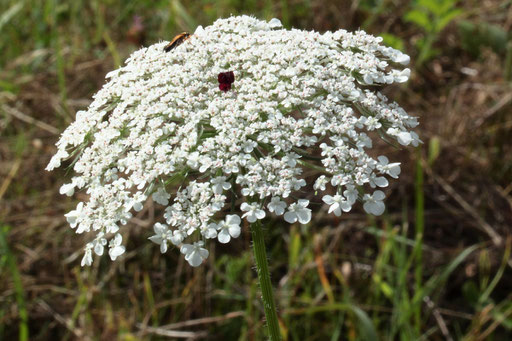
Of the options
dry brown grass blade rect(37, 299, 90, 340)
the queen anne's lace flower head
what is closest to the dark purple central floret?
the queen anne's lace flower head

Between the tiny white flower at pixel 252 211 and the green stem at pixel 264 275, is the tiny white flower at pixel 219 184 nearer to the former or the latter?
the tiny white flower at pixel 252 211

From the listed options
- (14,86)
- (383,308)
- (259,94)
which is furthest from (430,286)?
(14,86)

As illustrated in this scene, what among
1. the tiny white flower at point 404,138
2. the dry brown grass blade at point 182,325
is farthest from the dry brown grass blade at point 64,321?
the tiny white flower at point 404,138

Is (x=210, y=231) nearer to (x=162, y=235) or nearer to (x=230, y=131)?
(x=162, y=235)

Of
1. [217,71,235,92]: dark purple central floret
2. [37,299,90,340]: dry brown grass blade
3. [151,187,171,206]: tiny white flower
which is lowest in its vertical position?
[37,299,90,340]: dry brown grass blade

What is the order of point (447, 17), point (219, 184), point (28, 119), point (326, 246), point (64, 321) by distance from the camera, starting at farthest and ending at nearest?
point (28, 119) < point (447, 17) < point (326, 246) < point (64, 321) < point (219, 184)

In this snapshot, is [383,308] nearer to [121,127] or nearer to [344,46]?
[344,46]

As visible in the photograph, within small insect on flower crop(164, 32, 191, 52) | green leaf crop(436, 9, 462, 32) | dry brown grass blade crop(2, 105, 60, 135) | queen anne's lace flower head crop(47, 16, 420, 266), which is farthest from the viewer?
dry brown grass blade crop(2, 105, 60, 135)

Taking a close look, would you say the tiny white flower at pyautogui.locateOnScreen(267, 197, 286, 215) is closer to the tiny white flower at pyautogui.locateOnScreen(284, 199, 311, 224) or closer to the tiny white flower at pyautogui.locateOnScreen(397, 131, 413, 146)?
the tiny white flower at pyautogui.locateOnScreen(284, 199, 311, 224)

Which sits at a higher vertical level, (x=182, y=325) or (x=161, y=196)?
(x=161, y=196)

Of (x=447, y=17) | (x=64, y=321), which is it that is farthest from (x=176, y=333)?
(x=447, y=17)
